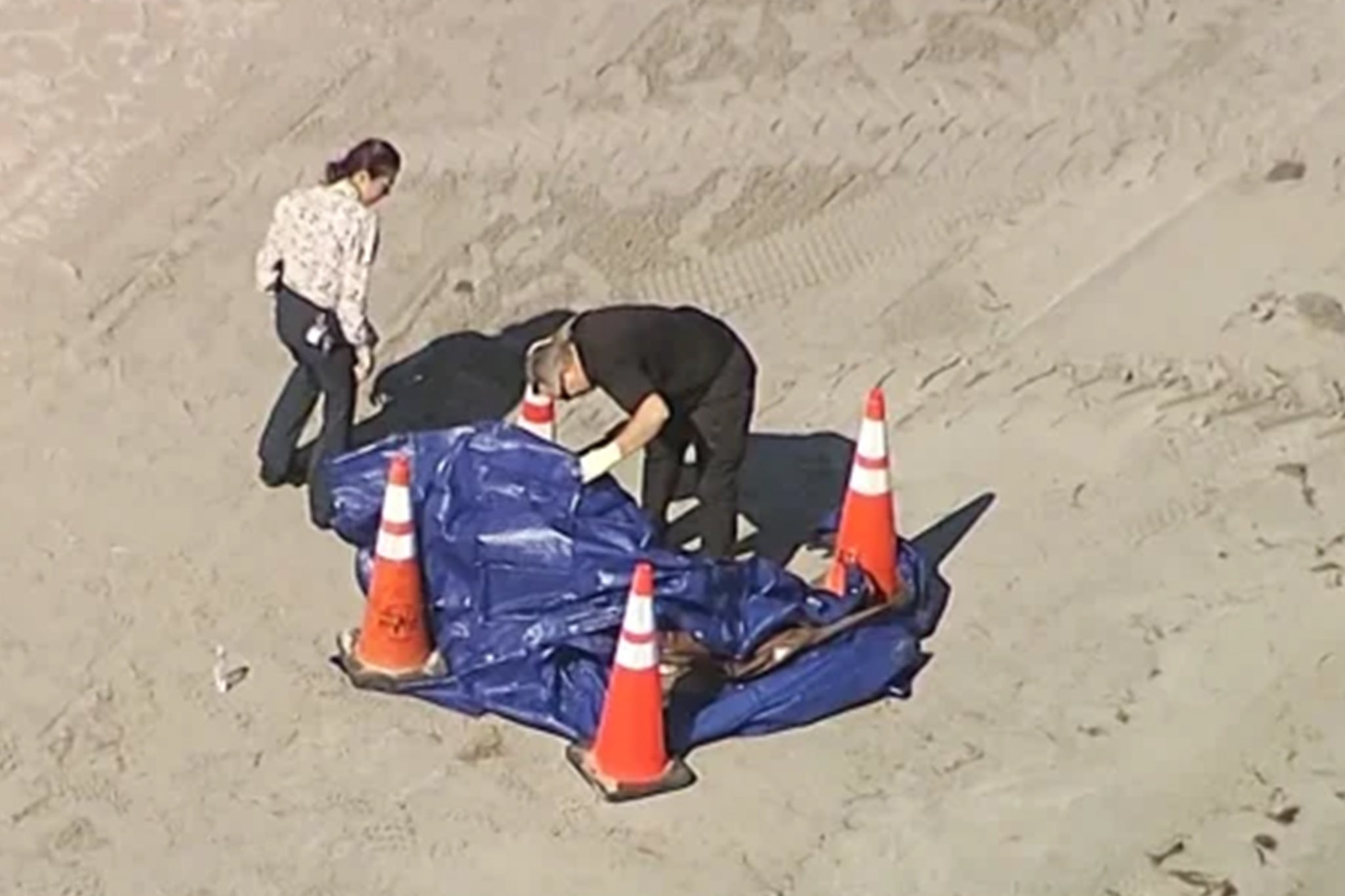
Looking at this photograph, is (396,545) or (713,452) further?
(713,452)

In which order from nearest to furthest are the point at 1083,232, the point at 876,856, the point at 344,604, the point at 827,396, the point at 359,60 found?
the point at 876,856 → the point at 344,604 → the point at 827,396 → the point at 1083,232 → the point at 359,60

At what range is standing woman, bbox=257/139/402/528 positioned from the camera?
413 inches

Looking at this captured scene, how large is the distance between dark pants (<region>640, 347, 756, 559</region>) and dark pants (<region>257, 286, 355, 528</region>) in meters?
1.13

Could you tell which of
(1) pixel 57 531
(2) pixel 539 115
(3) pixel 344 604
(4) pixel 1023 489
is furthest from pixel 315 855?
(2) pixel 539 115

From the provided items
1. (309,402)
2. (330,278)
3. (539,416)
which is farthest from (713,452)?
(309,402)

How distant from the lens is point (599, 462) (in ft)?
31.9

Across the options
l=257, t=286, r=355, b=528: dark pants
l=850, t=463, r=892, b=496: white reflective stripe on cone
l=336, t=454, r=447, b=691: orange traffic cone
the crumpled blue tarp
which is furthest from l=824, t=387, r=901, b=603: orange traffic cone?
l=257, t=286, r=355, b=528: dark pants

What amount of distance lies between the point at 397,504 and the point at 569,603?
0.63 metres

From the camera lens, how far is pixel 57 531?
10.8m

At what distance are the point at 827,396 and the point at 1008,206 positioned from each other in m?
1.51

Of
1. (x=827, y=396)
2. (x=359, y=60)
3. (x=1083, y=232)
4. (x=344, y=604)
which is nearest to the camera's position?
(x=344, y=604)

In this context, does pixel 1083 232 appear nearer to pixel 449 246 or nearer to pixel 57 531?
pixel 449 246

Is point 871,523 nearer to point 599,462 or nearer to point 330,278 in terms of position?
point 599,462

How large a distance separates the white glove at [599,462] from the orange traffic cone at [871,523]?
0.85 meters
